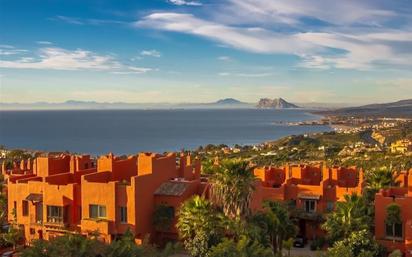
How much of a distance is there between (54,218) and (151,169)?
21.8 ft

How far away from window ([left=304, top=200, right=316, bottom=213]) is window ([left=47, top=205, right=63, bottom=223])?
55.3 ft

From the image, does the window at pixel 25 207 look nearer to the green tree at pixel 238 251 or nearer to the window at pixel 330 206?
the green tree at pixel 238 251

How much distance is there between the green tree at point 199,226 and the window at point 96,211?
201 inches

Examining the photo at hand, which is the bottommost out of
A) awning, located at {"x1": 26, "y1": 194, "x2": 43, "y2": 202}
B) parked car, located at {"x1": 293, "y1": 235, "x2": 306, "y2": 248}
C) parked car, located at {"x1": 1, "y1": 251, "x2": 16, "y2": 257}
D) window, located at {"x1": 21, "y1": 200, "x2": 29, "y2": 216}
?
parked car, located at {"x1": 293, "y1": 235, "x2": 306, "y2": 248}

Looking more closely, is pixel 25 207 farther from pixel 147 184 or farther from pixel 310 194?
pixel 310 194

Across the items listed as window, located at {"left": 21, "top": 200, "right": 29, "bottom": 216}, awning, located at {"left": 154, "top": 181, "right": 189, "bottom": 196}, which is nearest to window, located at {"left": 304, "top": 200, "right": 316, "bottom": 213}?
awning, located at {"left": 154, "top": 181, "right": 189, "bottom": 196}

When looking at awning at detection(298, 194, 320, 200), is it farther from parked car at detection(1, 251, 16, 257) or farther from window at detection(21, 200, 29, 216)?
parked car at detection(1, 251, 16, 257)

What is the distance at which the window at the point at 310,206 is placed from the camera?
35.8 metres

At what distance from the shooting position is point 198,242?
26078mm

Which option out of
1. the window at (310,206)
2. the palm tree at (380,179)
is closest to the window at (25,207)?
the window at (310,206)

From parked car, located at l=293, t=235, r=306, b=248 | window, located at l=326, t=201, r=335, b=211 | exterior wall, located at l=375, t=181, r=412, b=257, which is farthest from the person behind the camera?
window, located at l=326, t=201, r=335, b=211

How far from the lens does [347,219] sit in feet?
91.8

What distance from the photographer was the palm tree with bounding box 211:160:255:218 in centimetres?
2573

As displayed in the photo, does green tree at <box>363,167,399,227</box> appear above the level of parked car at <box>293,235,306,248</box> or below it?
above
